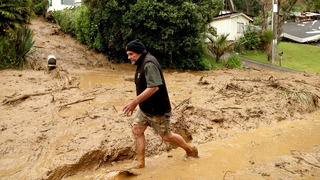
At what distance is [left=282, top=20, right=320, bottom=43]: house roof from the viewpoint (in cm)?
2927

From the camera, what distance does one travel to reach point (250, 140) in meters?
4.94

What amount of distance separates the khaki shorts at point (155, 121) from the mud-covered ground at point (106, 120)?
0.91 meters

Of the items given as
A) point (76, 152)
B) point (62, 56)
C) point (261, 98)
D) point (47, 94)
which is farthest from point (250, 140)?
point (62, 56)

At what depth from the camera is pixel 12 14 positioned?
33.5ft

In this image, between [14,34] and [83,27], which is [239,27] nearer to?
[83,27]

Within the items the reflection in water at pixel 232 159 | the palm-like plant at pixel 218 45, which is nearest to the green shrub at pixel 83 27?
the palm-like plant at pixel 218 45

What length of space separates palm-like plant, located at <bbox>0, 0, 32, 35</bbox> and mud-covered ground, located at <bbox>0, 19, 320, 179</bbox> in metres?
2.24

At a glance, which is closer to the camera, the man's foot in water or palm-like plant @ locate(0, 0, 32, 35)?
the man's foot in water

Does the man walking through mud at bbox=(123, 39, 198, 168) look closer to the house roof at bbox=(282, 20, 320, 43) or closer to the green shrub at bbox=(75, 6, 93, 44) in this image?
the green shrub at bbox=(75, 6, 93, 44)

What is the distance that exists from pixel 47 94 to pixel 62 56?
9.30 metres

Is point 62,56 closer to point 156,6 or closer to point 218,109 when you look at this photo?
point 156,6

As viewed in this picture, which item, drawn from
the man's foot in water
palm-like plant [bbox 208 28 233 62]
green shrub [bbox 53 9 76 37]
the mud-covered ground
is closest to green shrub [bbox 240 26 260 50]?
palm-like plant [bbox 208 28 233 62]

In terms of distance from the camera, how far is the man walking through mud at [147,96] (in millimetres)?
3152

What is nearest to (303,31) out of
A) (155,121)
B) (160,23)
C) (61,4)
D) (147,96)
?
(160,23)
